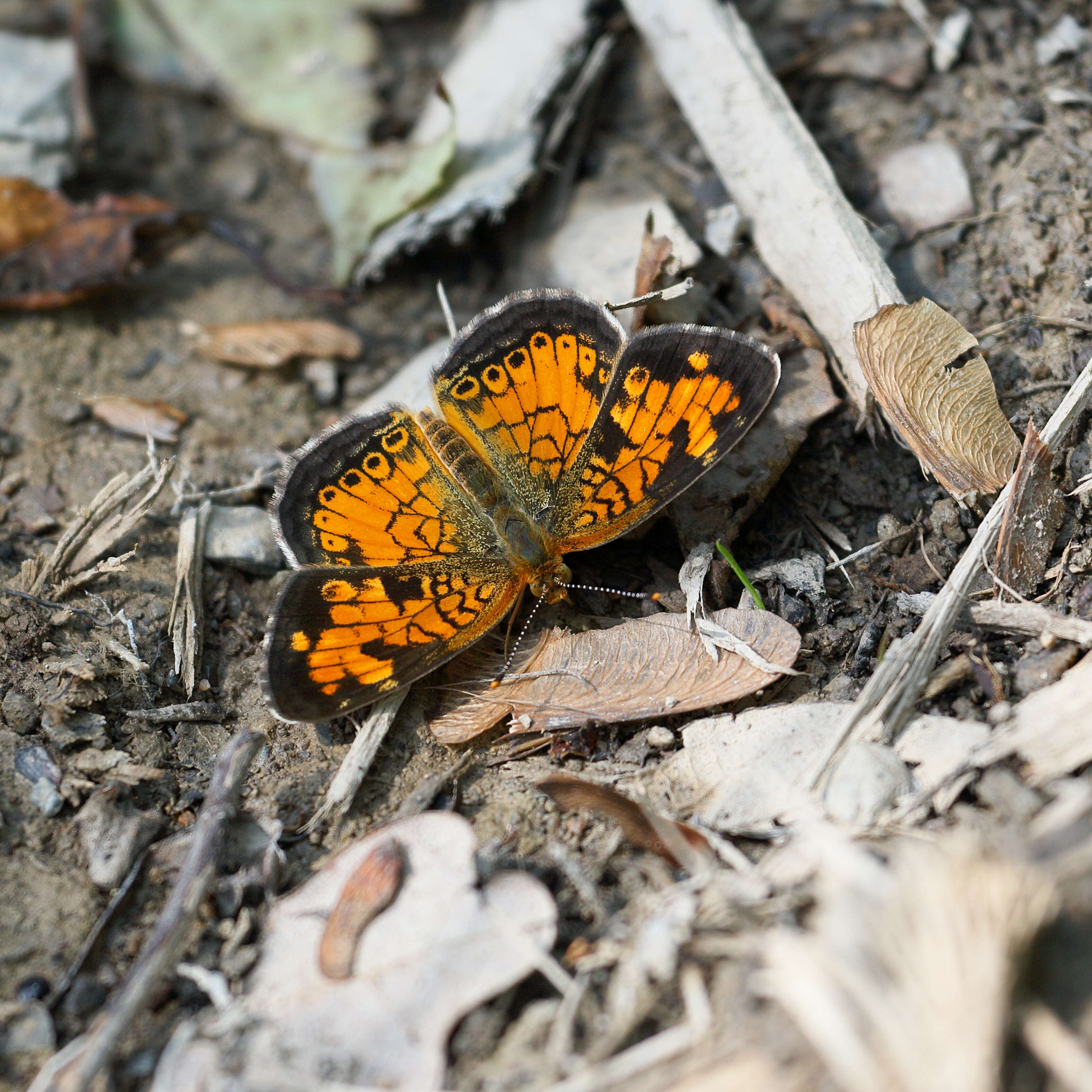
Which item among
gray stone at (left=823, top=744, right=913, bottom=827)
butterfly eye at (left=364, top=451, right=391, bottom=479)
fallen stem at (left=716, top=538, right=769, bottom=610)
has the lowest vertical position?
gray stone at (left=823, top=744, right=913, bottom=827)

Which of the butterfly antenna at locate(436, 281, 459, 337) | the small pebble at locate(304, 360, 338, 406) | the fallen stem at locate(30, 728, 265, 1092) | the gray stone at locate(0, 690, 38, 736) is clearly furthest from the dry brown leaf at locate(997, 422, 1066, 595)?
the gray stone at locate(0, 690, 38, 736)

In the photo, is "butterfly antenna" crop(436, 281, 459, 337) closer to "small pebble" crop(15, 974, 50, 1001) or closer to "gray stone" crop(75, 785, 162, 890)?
"gray stone" crop(75, 785, 162, 890)

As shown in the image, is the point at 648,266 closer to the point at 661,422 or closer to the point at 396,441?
the point at 661,422

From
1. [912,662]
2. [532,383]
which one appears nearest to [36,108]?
[532,383]

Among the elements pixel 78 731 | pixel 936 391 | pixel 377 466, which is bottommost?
pixel 78 731

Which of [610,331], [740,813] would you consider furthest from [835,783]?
[610,331]

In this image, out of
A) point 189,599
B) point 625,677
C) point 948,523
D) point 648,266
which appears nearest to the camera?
point 625,677

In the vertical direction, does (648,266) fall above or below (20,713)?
above
